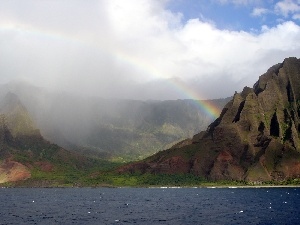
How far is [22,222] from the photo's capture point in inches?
5502

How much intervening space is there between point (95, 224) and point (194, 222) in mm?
30786

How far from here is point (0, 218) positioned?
152m

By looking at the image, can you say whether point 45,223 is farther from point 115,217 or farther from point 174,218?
point 174,218

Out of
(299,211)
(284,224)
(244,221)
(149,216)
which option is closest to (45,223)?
(149,216)

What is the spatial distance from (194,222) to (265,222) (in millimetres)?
23017

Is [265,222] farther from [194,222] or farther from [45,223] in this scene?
[45,223]

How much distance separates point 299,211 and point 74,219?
3589 inches

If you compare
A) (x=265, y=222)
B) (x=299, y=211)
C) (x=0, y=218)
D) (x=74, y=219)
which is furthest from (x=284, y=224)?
(x=0, y=218)

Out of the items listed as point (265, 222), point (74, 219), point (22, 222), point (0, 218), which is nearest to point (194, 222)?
point (265, 222)

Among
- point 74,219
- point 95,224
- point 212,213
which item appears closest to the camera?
point 95,224

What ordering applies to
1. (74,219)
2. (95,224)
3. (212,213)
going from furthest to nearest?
(212,213) → (74,219) → (95,224)

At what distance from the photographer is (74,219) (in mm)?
146625

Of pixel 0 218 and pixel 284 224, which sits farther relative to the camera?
pixel 0 218

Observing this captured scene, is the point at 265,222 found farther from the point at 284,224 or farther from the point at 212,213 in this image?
the point at 212,213
